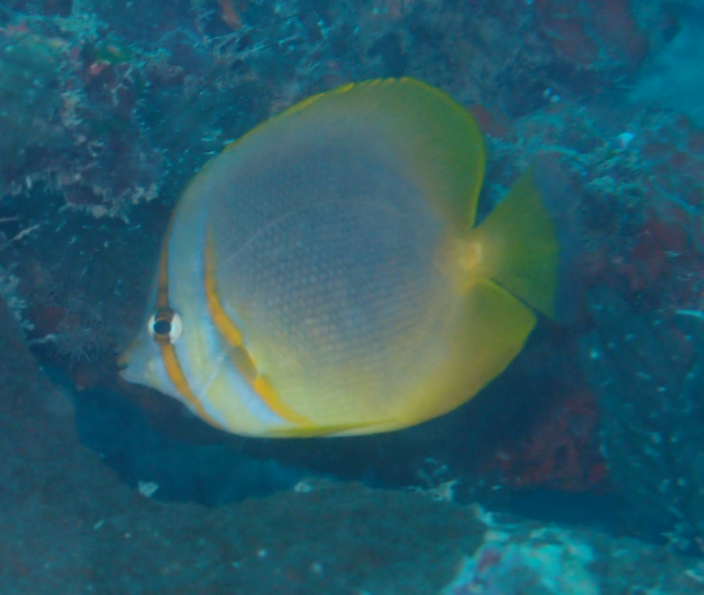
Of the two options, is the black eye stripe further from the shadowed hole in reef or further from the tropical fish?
the shadowed hole in reef

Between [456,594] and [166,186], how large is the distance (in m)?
1.98

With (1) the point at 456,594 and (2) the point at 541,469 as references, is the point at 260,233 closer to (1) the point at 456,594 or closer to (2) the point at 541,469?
(1) the point at 456,594

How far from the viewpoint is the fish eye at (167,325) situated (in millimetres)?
1204

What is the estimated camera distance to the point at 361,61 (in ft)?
10.2

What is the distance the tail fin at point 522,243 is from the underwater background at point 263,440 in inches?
41.1

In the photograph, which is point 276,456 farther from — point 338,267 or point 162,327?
point 338,267

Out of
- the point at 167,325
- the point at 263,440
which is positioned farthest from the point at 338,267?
the point at 263,440

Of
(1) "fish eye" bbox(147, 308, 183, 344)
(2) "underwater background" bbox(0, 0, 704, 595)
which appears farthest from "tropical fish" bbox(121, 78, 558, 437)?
(2) "underwater background" bbox(0, 0, 704, 595)

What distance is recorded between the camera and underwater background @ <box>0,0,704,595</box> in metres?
1.84

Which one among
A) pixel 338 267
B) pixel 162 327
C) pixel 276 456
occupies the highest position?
pixel 338 267

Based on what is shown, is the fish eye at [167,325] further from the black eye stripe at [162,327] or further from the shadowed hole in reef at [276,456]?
the shadowed hole in reef at [276,456]

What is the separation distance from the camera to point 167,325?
3.95 ft

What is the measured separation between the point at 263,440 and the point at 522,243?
152 cm

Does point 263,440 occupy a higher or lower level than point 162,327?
lower
